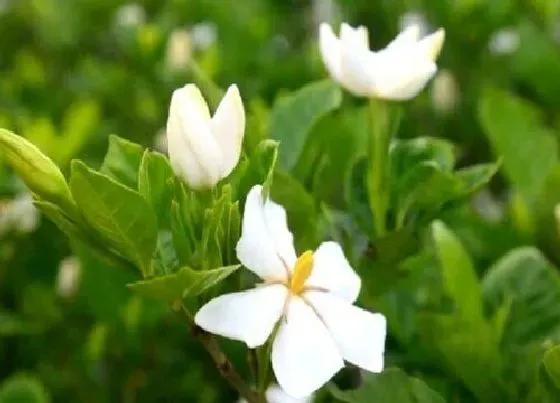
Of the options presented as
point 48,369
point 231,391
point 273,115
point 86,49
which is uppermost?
point 273,115

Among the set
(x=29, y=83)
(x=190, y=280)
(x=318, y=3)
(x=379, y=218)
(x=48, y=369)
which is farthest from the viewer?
(x=318, y=3)

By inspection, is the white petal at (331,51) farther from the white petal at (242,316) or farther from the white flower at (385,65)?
the white petal at (242,316)

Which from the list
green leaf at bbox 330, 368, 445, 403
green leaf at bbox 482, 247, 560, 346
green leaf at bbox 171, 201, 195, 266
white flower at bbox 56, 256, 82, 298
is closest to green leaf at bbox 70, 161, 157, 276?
green leaf at bbox 171, 201, 195, 266

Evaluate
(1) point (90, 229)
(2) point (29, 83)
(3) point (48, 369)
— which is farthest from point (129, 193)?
(2) point (29, 83)

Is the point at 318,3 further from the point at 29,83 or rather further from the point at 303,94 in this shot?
the point at 303,94

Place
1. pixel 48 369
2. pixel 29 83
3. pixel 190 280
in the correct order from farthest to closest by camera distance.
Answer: pixel 29 83 < pixel 48 369 < pixel 190 280

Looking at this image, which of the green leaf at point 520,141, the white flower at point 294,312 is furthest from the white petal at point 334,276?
the green leaf at point 520,141

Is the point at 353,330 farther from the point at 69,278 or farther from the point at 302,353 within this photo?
the point at 69,278
